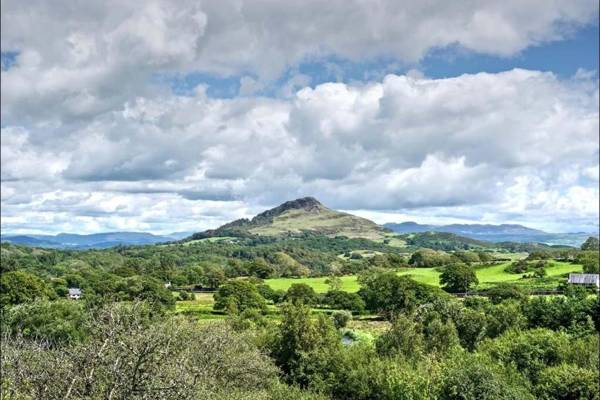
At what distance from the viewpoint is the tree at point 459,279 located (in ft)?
388

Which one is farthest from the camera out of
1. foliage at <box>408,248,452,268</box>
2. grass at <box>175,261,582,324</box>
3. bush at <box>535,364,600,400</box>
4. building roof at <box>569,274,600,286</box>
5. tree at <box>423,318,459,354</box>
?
foliage at <box>408,248,452,268</box>

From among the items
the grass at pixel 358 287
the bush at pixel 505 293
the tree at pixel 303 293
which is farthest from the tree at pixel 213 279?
the bush at pixel 505 293

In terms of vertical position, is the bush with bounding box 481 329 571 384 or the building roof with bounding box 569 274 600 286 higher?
the bush with bounding box 481 329 571 384

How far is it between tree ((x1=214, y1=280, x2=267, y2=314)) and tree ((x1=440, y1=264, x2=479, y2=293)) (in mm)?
42774

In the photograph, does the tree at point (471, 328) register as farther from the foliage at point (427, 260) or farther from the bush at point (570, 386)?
the foliage at point (427, 260)

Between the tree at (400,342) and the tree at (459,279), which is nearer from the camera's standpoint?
the tree at (400,342)

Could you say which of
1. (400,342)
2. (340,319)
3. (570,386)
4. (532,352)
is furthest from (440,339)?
(340,319)

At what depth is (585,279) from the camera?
11062cm

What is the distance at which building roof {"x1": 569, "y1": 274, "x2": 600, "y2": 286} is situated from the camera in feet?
359

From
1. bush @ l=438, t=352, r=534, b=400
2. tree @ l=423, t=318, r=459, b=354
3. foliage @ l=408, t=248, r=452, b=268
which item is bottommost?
foliage @ l=408, t=248, r=452, b=268

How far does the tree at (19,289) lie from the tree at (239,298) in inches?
1199

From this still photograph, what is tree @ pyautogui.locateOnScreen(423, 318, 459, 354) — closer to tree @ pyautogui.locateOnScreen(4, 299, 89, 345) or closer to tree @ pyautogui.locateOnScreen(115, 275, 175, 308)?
tree @ pyautogui.locateOnScreen(4, 299, 89, 345)

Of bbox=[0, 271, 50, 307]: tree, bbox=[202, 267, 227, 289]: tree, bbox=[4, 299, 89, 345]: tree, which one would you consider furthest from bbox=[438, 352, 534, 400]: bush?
bbox=[202, 267, 227, 289]: tree

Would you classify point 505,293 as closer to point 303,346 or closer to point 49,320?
point 303,346
